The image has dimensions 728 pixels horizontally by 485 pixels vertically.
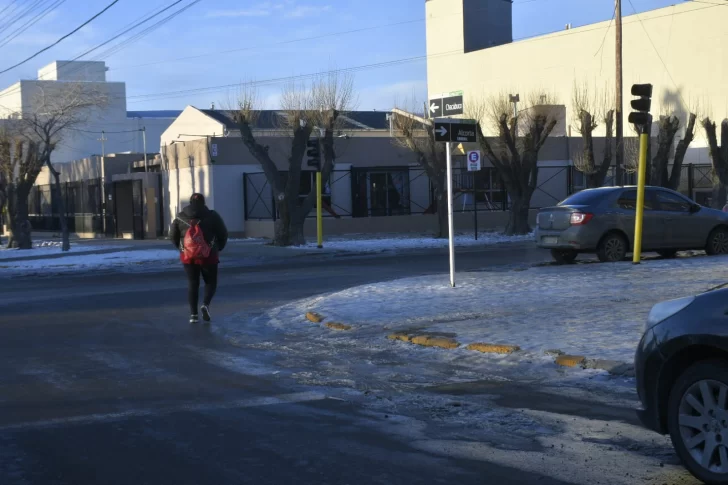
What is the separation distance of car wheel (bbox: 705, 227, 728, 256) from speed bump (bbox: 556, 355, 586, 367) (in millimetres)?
11084

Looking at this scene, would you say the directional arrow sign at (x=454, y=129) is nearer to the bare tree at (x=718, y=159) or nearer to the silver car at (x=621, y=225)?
the silver car at (x=621, y=225)

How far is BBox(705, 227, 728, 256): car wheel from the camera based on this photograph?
18562 millimetres

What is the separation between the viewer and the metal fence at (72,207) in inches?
1751

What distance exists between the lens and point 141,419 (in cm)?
700

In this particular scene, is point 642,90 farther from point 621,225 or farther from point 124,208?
point 124,208

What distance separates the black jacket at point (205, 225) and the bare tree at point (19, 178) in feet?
66.3

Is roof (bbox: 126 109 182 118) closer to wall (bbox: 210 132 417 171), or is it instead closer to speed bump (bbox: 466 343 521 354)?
wall (bbox: 210 132 417 171)

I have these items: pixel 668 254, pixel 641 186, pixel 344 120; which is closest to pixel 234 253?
pixel 668 254

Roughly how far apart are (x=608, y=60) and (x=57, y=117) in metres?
34.4

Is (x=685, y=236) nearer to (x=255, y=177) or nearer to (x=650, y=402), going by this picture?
(x=650, y=402)

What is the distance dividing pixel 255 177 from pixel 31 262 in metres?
10.8

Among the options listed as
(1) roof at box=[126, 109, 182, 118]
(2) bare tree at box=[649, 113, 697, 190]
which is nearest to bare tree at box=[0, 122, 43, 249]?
(2) bare tree at box=[649, 113, 697, 190]

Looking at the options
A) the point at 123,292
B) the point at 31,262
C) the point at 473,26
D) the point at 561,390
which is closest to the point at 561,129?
the point at 473,26

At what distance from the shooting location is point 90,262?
25.4m
